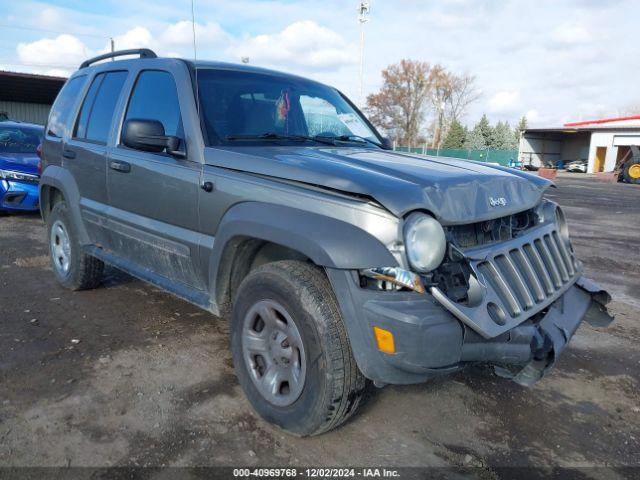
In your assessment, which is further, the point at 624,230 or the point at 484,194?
the point at 624,230

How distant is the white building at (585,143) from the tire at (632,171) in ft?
42.0

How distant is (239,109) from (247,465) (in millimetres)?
2207

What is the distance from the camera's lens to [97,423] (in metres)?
2.84

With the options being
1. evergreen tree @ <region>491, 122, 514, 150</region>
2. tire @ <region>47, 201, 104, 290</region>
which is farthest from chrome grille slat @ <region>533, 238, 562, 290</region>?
evergreen tree @ <region>491, 122, 514, 150</region>

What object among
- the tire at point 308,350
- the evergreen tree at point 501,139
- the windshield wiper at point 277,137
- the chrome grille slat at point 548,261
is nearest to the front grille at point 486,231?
the chrome grille slat at point 548,261

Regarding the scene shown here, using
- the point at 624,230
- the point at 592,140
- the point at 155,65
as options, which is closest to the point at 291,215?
the point at 155,65

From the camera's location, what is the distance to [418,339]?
7.32ft

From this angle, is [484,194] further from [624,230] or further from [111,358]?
[624,230]

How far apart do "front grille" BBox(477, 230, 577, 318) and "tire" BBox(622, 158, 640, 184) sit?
29506 millimetres

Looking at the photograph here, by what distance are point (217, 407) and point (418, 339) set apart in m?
1.41

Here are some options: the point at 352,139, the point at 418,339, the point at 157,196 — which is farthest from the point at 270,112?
the point at 418,339

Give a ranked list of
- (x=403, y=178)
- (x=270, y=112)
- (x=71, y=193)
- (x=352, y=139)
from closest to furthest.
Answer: (x=403, y=178), (x=270, y=112), (x=352, y=139), (x=71, y=193)

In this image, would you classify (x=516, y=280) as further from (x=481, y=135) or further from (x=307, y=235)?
(x=481, y=135)

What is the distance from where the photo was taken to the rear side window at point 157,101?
347cm
